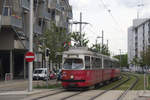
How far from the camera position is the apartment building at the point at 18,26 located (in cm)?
4009

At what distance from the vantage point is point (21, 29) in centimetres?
4334

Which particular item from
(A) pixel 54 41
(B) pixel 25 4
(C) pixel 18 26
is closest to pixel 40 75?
(C) pixel 18 26

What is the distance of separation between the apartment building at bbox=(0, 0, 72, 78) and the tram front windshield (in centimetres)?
1584

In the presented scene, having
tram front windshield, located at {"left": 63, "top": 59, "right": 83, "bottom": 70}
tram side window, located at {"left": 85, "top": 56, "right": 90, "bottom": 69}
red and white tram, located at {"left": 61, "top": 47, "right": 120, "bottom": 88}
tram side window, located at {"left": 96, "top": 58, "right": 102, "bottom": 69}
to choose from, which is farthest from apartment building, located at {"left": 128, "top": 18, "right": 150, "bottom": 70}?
tram front windshield, located at {"left": 63, "top": 59, "right": 83, "bottom": 70}

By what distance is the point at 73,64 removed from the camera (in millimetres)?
22234

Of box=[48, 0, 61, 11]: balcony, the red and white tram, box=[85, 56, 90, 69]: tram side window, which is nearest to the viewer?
the red and white tram

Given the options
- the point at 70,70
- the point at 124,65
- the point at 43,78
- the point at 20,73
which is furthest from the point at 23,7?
the point at 124,65

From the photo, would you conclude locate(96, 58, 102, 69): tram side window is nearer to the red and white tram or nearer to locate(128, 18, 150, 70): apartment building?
the red and white tram

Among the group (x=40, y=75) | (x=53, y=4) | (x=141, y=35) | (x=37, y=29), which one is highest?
(x=141, y=35)

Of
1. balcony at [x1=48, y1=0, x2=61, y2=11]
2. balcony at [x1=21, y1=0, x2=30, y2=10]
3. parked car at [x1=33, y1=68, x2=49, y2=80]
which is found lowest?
parked car at [x1=33, y1=68, x2=49, y2=80]

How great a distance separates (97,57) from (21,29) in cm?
2017

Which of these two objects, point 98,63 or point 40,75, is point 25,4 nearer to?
point 40,75

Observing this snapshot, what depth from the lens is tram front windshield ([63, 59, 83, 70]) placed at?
22.0 metres

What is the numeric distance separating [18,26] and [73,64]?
768 inches
